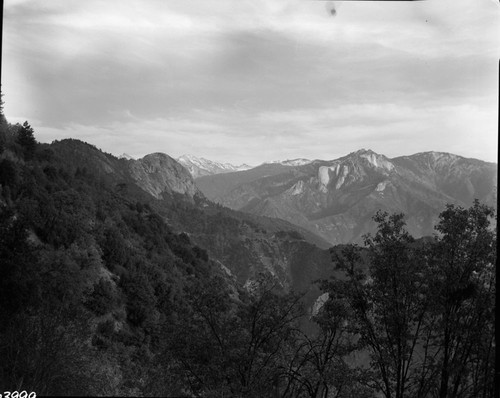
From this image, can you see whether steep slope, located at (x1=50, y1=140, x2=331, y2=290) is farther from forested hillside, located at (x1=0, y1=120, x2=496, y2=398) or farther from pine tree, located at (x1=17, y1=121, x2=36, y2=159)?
forested hillside, located at (x1=0, y1=120, x2=496, y2=398)

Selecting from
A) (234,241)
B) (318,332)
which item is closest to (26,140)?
(318,332)

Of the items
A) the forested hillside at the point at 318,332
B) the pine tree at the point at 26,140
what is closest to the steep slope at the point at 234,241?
the pine tree at the point at 26,140

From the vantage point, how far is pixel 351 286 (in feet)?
45.5

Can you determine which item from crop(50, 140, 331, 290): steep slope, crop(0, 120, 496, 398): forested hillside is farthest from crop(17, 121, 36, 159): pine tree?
crop(50, 140, 331, 290): steep slope

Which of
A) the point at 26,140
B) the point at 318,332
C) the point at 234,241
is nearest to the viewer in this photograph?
the point at 318,332

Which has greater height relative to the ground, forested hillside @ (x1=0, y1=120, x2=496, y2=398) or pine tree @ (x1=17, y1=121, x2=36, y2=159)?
pine tree @ (x1=17, y1=121, x2=36, y2=159)

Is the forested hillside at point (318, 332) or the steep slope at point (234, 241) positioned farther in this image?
the steep slope at point (234, 241)

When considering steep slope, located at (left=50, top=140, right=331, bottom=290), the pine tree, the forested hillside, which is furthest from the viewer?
steep slope, located at (left=50, top=140, right=331, bottom=290)

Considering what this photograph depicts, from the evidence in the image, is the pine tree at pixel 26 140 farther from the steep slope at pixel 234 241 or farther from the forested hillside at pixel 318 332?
the steep slope at pixel 234 241

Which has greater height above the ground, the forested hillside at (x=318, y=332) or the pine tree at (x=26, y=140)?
the pine tree at (x=26, y=140)

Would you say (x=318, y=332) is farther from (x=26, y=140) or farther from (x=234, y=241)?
(x=234, y=241)

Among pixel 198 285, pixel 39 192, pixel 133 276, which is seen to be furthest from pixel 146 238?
pixel 198 285

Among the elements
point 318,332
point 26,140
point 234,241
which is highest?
point 26,140

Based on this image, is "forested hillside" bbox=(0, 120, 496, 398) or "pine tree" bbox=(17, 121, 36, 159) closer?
"forested hillside" bbox=(0, 120, 496, 398)
